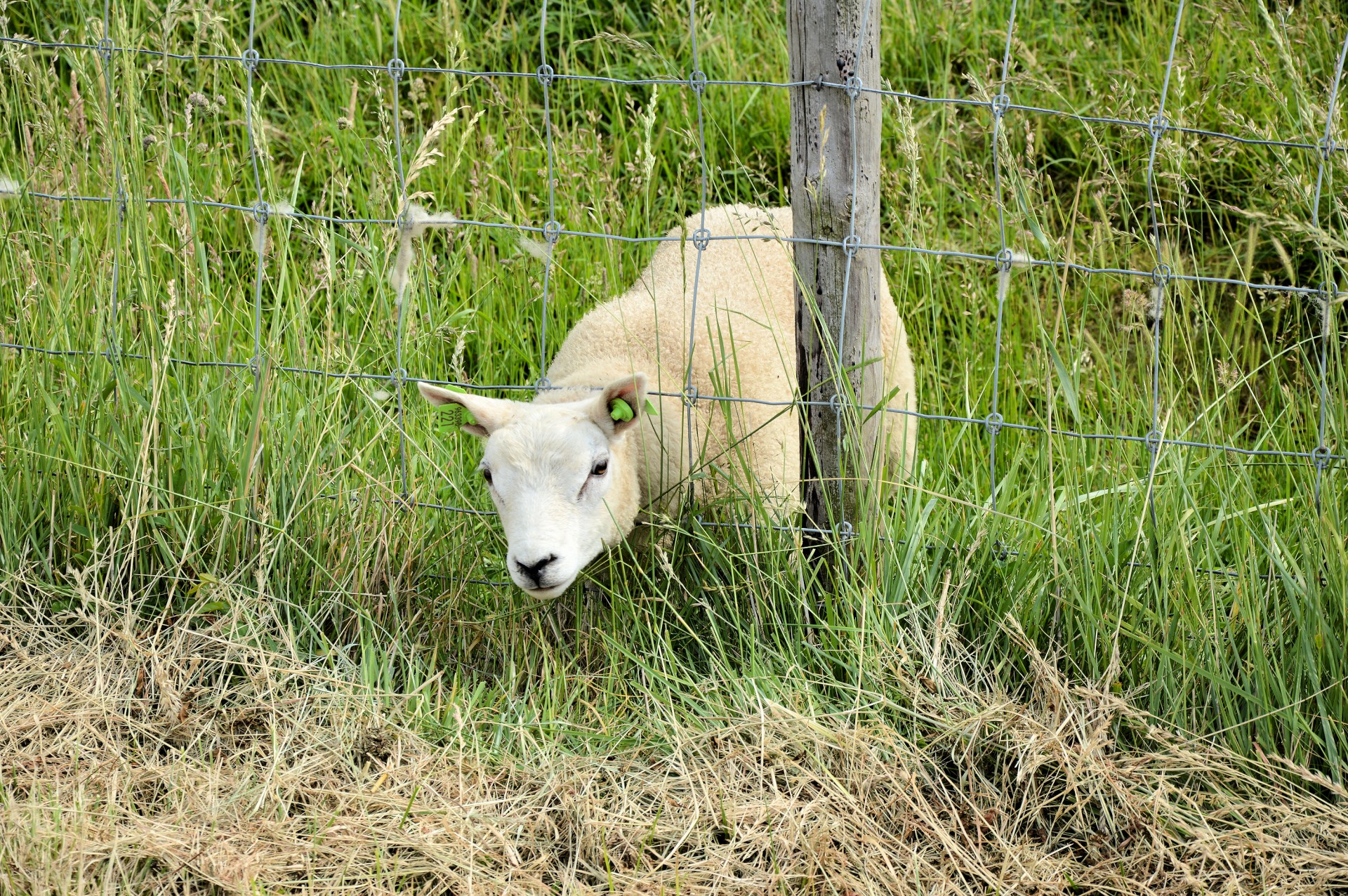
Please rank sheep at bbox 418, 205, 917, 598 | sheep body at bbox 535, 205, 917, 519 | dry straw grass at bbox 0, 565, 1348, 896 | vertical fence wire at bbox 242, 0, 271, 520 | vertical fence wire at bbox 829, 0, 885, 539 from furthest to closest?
sheep body at bbox 535, 205, 917, 519 → vertical fence wire at bbox 242, 0, 271, 520 → sheep at bbox 418, 205, 917, 598 → vertical fence wire at bbox 829, 0, 885, 539 → dry straw grass at bbox 0, 565, 1348, 896

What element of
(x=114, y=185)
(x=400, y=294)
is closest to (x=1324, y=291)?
(x=400, y=294)

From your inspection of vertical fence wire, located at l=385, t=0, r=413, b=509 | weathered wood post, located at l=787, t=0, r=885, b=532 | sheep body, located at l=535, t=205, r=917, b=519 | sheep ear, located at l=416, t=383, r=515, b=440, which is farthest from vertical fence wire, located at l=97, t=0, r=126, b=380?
weathered wood post, located at l=787, t=0, r=885, b=532

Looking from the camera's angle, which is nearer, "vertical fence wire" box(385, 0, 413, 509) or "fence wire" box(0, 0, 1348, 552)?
"fence wire" box(0, 0, 1348, 552)

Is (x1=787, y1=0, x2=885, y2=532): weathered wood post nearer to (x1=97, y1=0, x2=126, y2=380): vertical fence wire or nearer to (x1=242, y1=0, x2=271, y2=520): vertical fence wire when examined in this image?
(x1=242, y1=0, x2=271, y2=520): vertical fence wire

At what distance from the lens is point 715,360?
3.18 m

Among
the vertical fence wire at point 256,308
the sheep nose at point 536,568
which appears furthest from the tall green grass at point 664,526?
the sheep nose at point 536,568

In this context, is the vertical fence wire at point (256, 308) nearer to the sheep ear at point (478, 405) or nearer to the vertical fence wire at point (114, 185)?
the vertical fence wire at point (114, 185)

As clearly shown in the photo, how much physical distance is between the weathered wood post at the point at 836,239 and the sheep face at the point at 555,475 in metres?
0.45

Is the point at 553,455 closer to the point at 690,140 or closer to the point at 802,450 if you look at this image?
the point at 802,450

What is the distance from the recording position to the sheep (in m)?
2.91

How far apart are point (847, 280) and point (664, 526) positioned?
2.41ft

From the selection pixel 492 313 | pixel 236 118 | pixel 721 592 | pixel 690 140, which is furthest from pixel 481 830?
pixel 236 118

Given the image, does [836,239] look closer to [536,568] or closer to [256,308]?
[536,568]

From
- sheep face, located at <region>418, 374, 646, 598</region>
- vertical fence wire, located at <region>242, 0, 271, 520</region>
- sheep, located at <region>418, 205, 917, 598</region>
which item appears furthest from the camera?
vertical fence wire, located at <region>242, 0, 271, 520</region>
